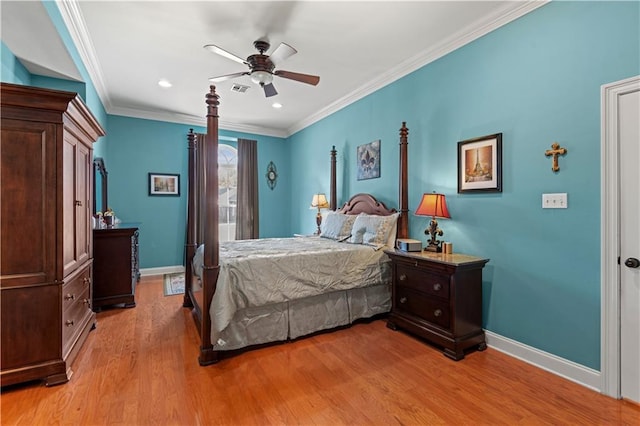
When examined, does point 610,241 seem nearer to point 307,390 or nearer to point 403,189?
point 403,189

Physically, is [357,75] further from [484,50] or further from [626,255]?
[626,255]

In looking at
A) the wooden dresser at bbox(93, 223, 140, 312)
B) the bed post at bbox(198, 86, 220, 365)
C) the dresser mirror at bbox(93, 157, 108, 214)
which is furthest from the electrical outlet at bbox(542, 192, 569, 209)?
the dresser mirror at bbox(93, 157, 108, 214)

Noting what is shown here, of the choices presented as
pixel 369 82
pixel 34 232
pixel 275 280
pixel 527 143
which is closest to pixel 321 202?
pixel 369 82

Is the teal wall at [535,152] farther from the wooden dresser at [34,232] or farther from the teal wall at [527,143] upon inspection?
the wooden dresser at [34,232]

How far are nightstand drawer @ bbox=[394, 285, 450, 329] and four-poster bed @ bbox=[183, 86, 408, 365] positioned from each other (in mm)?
327

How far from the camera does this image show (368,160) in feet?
13.9

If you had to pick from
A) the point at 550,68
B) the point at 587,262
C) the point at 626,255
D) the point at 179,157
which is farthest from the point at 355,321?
the point at 179,157

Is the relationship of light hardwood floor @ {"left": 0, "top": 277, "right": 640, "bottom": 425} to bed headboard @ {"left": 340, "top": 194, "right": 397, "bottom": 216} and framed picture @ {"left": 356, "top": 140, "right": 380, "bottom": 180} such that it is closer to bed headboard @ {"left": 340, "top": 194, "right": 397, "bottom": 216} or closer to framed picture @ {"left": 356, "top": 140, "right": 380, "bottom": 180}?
bed headboard @ {"left": 340, "top": 194, "right": 397, "bottom": 216}

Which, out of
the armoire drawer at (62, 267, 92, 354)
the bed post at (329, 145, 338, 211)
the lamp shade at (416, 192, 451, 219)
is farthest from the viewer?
the bed post at (329, 145, 338, 211)

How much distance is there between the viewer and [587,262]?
2.09 meters

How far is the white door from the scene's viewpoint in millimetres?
1884

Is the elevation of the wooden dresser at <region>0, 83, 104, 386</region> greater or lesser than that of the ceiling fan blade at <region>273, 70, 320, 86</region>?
lesser

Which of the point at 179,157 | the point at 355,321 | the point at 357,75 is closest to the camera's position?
the point at 355,321

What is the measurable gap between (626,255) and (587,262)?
205mm
